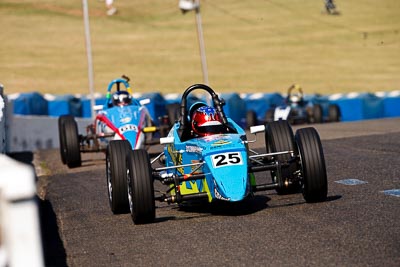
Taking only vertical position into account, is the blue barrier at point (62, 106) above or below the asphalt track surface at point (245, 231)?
above

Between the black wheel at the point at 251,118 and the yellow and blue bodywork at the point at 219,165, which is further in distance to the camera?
the black wheel at the point at 251,118

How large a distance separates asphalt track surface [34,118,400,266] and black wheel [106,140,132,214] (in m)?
0.16

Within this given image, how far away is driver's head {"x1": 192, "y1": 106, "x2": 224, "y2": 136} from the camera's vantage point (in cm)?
1035

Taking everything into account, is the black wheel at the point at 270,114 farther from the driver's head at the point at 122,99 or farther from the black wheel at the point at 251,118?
the driver's head at the point at 122,99

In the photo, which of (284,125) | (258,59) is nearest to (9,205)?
(284,125)

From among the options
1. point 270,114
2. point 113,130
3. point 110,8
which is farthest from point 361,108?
point 110,8

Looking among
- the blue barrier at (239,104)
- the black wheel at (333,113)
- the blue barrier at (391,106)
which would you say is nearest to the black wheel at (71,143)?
the blue barrier at (239,104)

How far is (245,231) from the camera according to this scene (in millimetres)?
8391

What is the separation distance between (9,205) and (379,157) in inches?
445

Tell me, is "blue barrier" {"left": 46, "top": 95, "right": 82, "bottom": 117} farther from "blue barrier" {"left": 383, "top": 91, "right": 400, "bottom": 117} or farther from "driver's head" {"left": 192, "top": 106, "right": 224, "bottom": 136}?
"driver's head" {"left": 192, "top": 106, "right": 224, "bottom": 136}

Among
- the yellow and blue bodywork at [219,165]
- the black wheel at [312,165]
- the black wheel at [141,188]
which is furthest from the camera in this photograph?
the black wheel at [312,165]

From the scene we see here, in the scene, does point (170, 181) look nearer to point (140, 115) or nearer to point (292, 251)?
point (292, 251)

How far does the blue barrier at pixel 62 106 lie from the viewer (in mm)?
29245

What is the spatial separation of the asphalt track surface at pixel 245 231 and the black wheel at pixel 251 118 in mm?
16278
